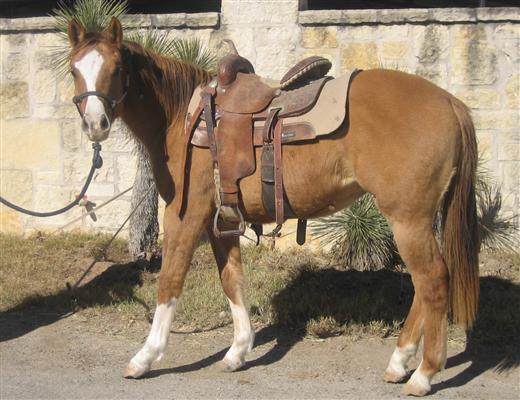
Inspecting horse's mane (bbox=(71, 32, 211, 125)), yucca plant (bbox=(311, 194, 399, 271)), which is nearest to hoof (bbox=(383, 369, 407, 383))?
yucca plant (bbox=(311, 194, 399, 271))

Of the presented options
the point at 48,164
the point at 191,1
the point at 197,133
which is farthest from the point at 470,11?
the point at 191,1

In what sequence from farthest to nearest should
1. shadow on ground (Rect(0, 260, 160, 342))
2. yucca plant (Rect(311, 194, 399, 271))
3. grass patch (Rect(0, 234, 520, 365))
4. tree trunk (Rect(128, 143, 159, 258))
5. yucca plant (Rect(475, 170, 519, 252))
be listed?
tree trunk (Rect(128, 143, 159, 258)), yucca plant (Rect(475, 170, 519, 252)), yucca plant (Rect(311, 194, 399, 271)), shadow on ground (Rect(0, 260, 160, 342)), grass patch (Rect(0, 234, 520, 365))

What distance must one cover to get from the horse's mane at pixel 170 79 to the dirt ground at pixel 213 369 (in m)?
1.73

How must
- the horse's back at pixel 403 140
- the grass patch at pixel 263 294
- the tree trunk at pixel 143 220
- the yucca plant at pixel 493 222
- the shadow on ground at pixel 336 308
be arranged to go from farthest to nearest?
the tree trunk at pixel 143 220
the yucca plant at pixel 493 222
the grass patch at pixel 263 294
the shadow on ground at pixel 336 308
the horse's back at pixel 403 140

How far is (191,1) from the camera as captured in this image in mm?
11664

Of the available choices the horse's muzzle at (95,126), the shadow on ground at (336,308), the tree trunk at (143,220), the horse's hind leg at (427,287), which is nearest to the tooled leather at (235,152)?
the horse's muzzle at (95,126)

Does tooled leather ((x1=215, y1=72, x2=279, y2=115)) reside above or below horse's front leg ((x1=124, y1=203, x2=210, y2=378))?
above

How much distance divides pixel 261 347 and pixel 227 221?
3.74ft

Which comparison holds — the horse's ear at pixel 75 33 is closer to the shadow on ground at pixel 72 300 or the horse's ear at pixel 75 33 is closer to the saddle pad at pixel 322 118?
the saddle pad at pixel 322 118

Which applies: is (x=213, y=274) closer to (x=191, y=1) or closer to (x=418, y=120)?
(x=418, y=120)

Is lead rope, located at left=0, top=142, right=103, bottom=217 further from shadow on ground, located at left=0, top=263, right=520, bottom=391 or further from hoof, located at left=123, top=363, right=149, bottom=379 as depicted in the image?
hoof, located at left=123, top=363, right=149, bottom=379

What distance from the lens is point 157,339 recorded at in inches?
194

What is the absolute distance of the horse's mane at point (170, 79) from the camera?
5.02 metres

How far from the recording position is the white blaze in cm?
448
